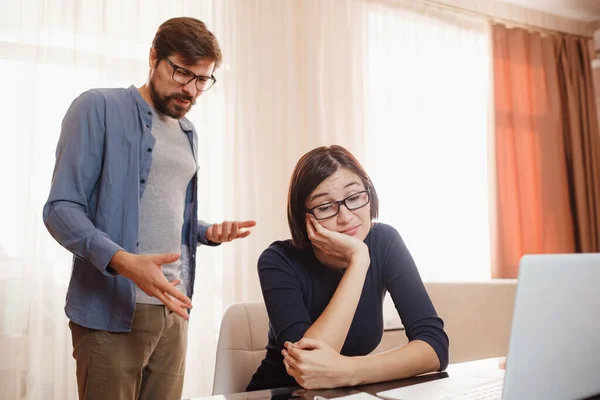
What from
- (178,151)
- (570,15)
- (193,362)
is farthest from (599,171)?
(178,151)

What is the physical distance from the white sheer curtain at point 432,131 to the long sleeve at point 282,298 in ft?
7.04

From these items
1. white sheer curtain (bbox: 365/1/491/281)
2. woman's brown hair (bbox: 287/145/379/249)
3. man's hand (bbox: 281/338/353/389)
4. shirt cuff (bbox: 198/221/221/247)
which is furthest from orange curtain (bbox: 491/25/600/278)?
man's hand (bbox: 281/338/353/389)

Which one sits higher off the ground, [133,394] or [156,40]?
[156,40]

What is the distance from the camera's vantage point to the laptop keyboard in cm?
95

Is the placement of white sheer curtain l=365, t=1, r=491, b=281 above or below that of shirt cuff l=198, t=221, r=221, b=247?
above

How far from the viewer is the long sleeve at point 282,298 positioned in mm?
1258

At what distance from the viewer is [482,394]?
970mm

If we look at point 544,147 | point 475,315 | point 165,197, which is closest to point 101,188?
point 165,197

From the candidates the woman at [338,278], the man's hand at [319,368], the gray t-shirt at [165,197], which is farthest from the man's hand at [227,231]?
the man's hand at [319,368]

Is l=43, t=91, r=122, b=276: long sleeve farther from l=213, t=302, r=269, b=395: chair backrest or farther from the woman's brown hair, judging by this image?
the woman's brown hair

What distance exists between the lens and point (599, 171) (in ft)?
14.2

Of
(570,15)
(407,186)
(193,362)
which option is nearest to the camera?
(193,362)

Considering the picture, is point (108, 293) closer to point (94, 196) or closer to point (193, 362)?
point (94, 196)

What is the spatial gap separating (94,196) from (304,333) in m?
0.70
